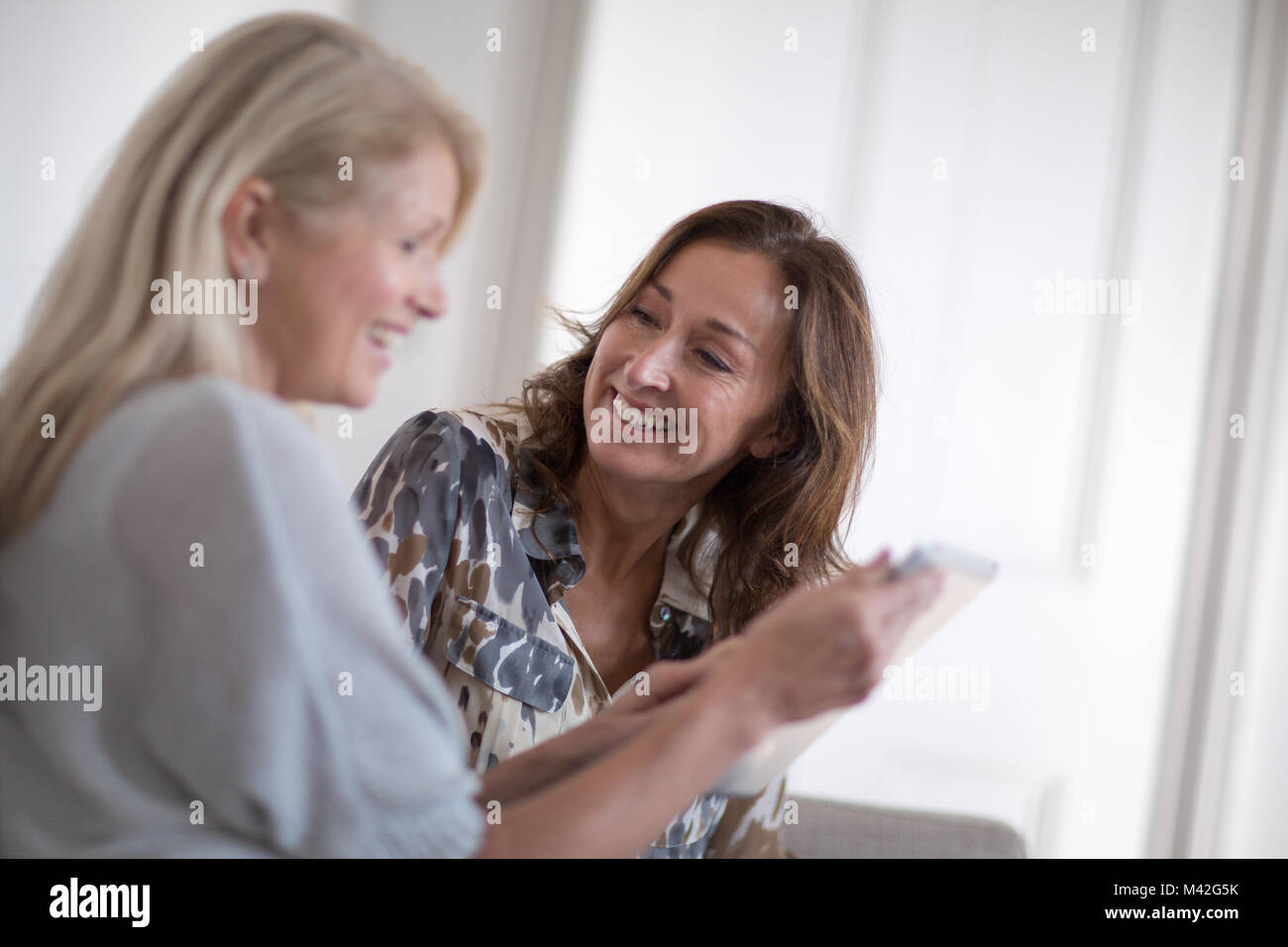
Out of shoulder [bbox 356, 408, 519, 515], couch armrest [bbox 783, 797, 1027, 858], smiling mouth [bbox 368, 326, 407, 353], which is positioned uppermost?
smiling mouth [bbox 368, 326, 407, 353]

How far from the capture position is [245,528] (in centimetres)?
53

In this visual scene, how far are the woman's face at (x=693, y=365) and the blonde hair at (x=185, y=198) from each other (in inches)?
22.1

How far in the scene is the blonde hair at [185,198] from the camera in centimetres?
59

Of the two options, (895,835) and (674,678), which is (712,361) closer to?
(674,678)

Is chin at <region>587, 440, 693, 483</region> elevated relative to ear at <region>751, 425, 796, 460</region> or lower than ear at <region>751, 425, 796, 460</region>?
lower

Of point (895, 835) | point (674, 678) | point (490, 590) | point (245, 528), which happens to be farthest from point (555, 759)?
point (895, 835)

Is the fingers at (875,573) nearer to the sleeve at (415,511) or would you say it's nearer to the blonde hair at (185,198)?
the blonde hair at (185,198)

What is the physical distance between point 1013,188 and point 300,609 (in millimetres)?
1845

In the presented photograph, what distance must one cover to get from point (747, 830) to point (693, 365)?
53 cm

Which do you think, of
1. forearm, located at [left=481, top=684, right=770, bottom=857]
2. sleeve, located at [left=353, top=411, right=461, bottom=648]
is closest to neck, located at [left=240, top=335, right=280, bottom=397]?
forearm, located at [left=481, top=684, right=770, bottom=857]

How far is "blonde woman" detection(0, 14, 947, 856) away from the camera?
0.54 m

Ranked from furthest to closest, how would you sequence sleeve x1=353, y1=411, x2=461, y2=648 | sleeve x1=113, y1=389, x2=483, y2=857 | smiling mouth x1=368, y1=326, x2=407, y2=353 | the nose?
the nose
sleeve x1=353, y1=411, x2=461, y2=648
smiling mouth x1=368, y1=326, x2=407, y2=353
sleeve x1=113, y1=389, x2=483, y2=857

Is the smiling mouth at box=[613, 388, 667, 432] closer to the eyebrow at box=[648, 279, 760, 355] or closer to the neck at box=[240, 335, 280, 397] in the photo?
the eyebrow at box=[648, 279, 760, 355]
